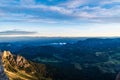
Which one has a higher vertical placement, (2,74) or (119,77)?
(2,74)

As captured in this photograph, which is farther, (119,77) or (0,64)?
(119,77)

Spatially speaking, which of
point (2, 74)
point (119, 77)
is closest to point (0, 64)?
point (2, 74)

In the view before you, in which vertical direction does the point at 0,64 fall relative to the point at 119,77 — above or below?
above

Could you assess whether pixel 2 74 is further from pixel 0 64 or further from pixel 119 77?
pixel 119 77

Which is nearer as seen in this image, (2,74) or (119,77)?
(2,74)
